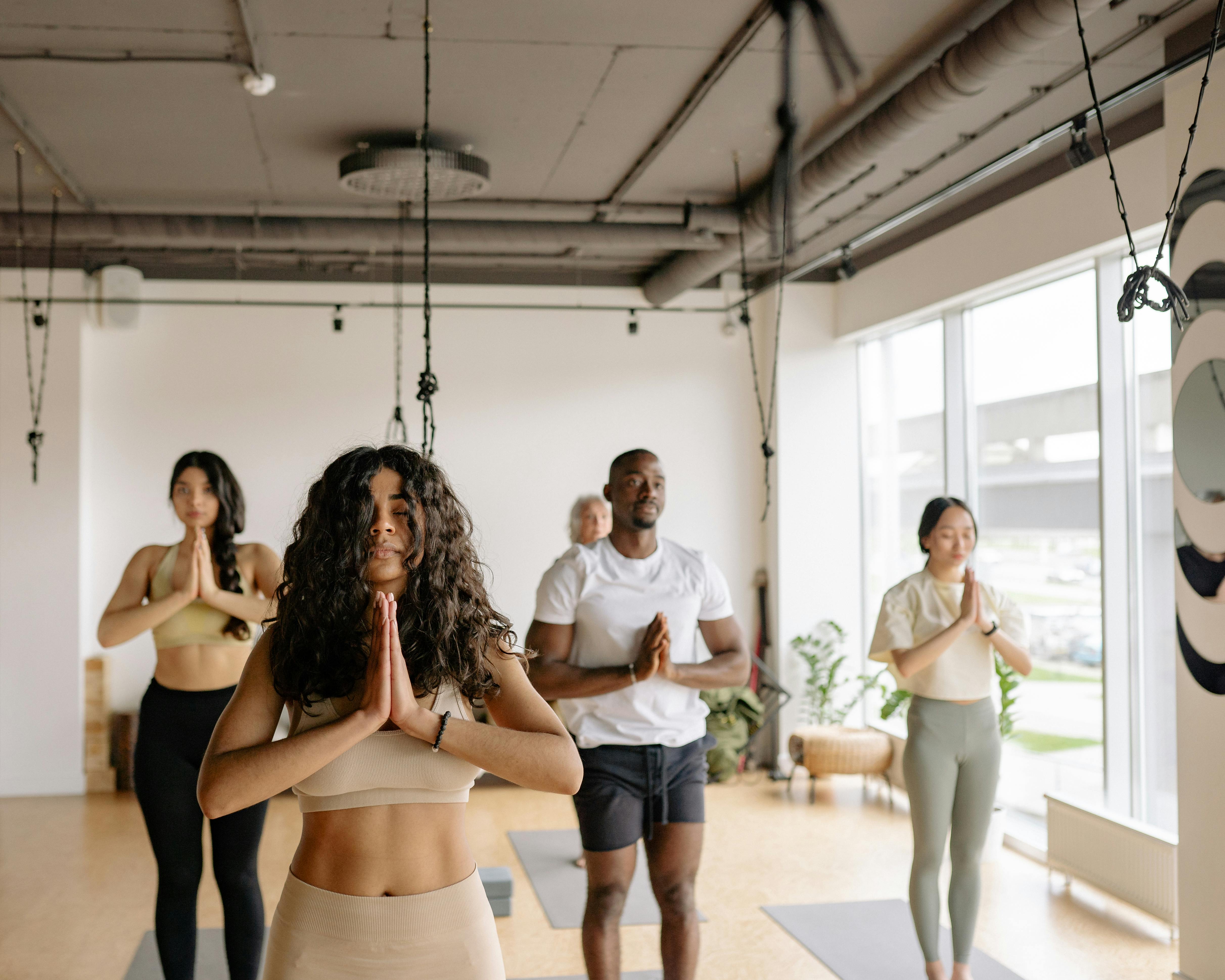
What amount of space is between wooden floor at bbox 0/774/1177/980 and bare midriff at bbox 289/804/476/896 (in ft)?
8.56

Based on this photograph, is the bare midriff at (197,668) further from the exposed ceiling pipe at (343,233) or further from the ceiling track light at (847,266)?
the ceiling track light at (847,266)

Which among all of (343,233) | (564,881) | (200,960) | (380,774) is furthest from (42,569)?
(380,774)

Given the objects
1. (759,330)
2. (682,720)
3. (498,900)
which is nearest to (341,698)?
(682,720)

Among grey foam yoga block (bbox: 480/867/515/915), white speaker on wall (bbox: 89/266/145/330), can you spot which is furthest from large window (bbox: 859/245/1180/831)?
white speaker on wall (bbox: 89/266/145/330)

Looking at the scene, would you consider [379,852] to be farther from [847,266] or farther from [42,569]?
[42,569]

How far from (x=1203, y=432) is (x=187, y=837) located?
3.33m

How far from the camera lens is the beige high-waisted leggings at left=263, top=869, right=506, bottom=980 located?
1605 millimetres

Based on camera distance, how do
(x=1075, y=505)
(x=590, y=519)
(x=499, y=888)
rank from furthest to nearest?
(x=590, y=519) → (x=1075, y=505) → (x=499, y=888)

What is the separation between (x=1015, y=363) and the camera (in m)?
6.06

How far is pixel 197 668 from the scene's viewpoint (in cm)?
323

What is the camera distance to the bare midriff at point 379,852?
5.40ft

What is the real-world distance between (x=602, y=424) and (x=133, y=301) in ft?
10.3

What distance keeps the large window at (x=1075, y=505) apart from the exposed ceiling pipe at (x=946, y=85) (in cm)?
140

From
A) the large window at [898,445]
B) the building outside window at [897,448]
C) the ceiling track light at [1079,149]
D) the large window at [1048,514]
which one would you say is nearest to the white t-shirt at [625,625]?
the ceiling track light at [1079,149]
